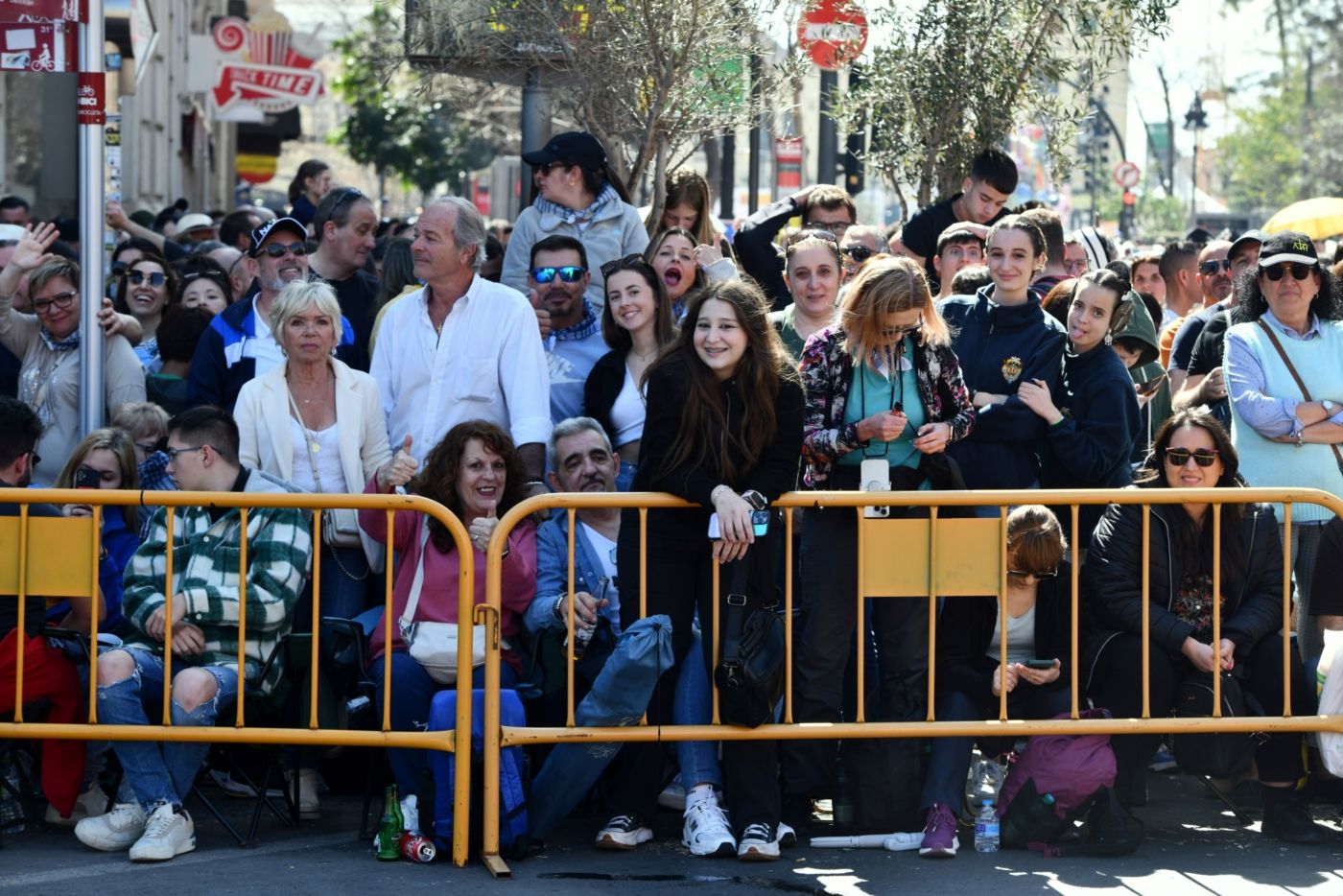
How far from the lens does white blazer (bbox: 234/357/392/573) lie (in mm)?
7023

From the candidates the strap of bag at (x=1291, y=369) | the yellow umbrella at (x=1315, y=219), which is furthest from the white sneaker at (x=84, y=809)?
the yellow umbrella at (x=1315, y=219)

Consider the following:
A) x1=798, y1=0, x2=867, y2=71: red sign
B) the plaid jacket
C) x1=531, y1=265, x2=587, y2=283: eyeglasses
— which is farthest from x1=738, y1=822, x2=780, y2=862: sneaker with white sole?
x1=798, y1=0, x2=867, y2=71: red sign

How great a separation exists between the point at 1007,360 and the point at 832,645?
61.5 inches

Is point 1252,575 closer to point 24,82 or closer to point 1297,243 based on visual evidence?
point 1297,243

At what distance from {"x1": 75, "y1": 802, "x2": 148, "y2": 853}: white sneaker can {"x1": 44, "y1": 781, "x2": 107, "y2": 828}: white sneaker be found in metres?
0.33

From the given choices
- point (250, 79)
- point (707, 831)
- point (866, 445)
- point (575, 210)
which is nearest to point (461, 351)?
point (575, 210)

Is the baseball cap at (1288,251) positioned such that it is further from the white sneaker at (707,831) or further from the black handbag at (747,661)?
the white sneaker at (707,831)

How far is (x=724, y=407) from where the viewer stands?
637 centimetres

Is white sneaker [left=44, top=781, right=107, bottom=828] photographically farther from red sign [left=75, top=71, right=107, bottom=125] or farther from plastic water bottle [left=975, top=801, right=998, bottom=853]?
plastic water bottle [left=975, top=801, right=998, bottom=853]

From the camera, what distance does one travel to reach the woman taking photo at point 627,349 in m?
7.53

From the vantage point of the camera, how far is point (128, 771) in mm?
6336

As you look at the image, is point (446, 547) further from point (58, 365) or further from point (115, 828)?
point (58, 365)

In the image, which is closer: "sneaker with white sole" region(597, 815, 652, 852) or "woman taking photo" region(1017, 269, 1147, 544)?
"sneaker with white sole" region(597, 815, 652, 852)

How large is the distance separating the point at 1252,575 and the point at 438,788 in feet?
9.81
